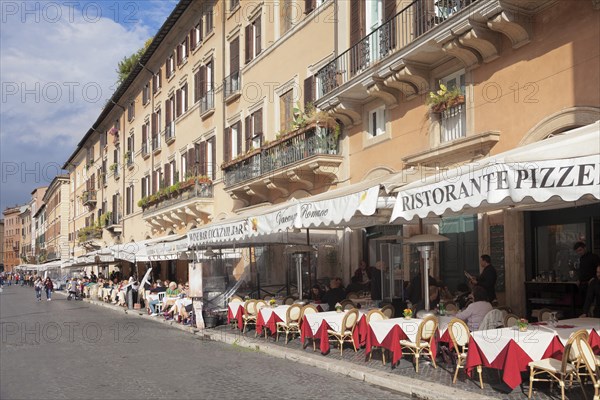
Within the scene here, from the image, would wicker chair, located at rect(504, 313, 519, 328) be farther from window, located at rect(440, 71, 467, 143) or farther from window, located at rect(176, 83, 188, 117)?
window, located at rect(176, 83, 188, 117)

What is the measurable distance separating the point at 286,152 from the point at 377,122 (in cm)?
395

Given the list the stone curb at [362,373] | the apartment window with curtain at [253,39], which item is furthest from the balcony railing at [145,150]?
the stone curb at [362,373]

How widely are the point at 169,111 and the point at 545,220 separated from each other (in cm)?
2804

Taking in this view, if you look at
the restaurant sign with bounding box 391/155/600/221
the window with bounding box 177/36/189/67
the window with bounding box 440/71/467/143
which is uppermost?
the window with bounding box 177/36/189/67

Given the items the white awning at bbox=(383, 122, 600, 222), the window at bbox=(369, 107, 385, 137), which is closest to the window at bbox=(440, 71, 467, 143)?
the window at bbox=(369, 107, 385, 137)

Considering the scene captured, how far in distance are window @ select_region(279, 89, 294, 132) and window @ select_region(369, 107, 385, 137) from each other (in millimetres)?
4326

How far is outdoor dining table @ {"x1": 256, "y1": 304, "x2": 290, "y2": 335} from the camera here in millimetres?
13609

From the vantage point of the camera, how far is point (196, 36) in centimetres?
3234

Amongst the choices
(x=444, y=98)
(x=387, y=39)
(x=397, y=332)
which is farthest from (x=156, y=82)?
(x=397, y=332)

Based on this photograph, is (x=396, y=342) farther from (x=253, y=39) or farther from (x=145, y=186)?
(x=145, y=186)

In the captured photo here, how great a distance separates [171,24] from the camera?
1364 inches

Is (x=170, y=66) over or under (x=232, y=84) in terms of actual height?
over

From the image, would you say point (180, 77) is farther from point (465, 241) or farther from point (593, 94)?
point (593, 94)

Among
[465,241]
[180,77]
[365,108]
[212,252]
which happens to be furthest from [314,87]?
[180,77]
